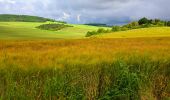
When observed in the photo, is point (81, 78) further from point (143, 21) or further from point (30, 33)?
point (143, 21)

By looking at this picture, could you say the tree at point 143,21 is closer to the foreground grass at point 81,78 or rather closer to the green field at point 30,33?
the green field at point 30,33

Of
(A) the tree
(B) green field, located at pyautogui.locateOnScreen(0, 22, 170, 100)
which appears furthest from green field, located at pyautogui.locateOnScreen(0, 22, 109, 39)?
(B) green field, located at pyautogui.locateOnScreen(0, 22, 170, 100)

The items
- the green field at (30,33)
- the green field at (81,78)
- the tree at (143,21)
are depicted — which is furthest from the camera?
the tree at (143,21)

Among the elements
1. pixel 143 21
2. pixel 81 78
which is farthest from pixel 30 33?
pixel 81 78

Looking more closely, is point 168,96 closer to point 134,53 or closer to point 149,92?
point 149,92

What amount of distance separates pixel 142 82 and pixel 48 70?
2.31 meters

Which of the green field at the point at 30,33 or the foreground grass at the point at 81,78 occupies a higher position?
the foreground grass at the point at 81,78

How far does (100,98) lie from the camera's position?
25.7 feet

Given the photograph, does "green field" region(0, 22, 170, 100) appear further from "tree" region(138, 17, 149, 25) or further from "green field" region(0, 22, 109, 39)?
"tree" region(138, 17, 149, 25)

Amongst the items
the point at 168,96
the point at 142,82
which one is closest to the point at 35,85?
the point at 142,82

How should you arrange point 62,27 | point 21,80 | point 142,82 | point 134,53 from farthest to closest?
point 62,27
point 134,53
point 142,82
point 21,80

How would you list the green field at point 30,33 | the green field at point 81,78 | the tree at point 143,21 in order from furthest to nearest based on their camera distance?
the tree at point 143,21 → the green field at point 30,33 → the green field at point 81,78

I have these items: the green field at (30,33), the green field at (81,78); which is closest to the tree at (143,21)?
the green field at (30,33)

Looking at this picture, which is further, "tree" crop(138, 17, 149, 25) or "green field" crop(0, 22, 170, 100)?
"tree" crop(138, 17, 149, 25)
